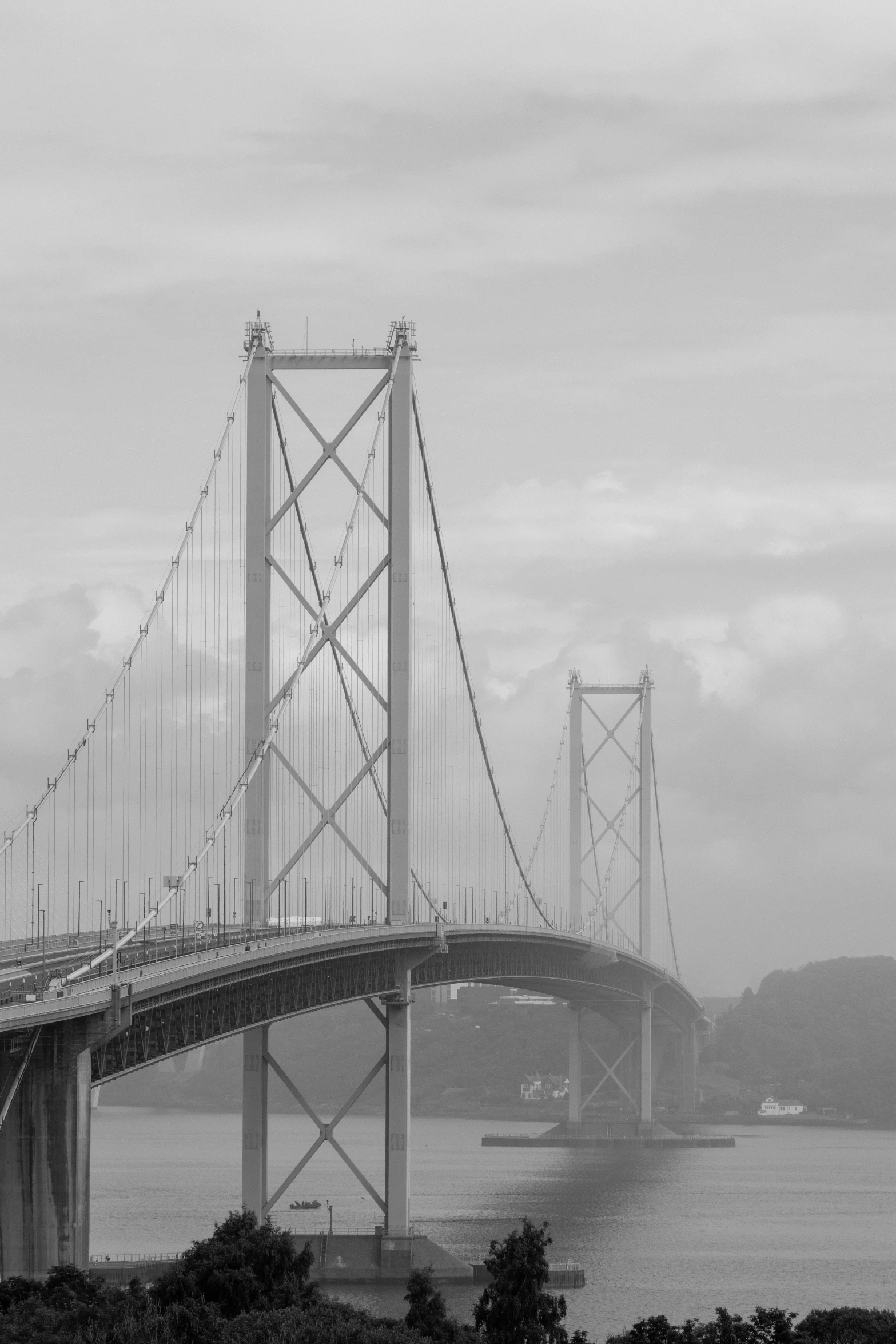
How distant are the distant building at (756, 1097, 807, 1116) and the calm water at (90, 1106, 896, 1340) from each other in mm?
19136

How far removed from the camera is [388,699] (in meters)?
49.1

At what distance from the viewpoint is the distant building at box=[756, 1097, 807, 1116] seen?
134 m

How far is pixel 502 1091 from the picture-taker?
13500cm

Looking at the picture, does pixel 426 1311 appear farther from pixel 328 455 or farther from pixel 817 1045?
pixel 817 1045

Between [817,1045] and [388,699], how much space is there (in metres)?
105

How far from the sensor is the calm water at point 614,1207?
46.5 meters

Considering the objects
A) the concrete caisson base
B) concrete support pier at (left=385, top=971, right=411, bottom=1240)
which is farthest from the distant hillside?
concrete support pier at (left=385, top=971, right=411, bottom=1240)

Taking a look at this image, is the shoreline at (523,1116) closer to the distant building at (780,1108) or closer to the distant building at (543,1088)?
the distant building at (780,1108)

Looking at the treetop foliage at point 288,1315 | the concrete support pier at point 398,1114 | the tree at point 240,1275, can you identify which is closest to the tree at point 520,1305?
the treetop foliage at point 288,1315

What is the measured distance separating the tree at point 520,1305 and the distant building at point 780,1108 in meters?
102

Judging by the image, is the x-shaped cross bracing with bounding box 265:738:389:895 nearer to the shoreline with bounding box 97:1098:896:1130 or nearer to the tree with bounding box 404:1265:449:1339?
the tree with bounding box 404:1265:449:1339

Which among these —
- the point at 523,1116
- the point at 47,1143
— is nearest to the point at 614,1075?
the point at 523,1116

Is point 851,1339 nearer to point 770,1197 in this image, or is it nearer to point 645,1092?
point 770,1197

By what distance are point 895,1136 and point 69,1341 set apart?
325 feet
